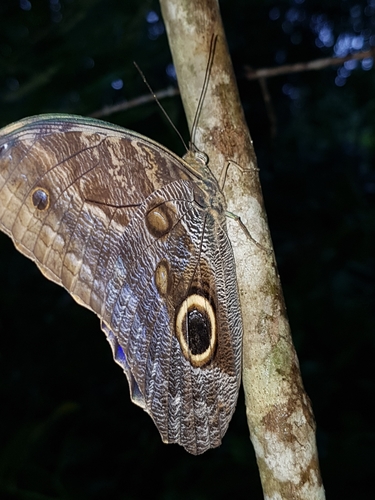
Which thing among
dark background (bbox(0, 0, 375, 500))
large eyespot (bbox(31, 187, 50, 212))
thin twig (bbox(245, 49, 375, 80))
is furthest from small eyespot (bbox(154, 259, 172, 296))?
dark background (bbox(0, 0, 375, 500))

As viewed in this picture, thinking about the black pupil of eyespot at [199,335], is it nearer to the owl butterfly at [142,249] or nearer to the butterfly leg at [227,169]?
the owl butterfly at [142,249]

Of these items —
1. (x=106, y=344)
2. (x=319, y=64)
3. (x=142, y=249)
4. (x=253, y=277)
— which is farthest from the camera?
(x=106, y=344)

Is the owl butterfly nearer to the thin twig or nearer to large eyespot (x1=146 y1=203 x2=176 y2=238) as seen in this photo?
large eyespot (x1=146 y1=203 x2=176 y2=238)

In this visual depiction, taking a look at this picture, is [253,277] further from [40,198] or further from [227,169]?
[40,198]

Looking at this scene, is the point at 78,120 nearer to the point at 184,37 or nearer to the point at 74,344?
the point at 184,37

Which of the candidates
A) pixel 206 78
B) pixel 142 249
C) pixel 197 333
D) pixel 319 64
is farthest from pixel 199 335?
pixel 319 64
